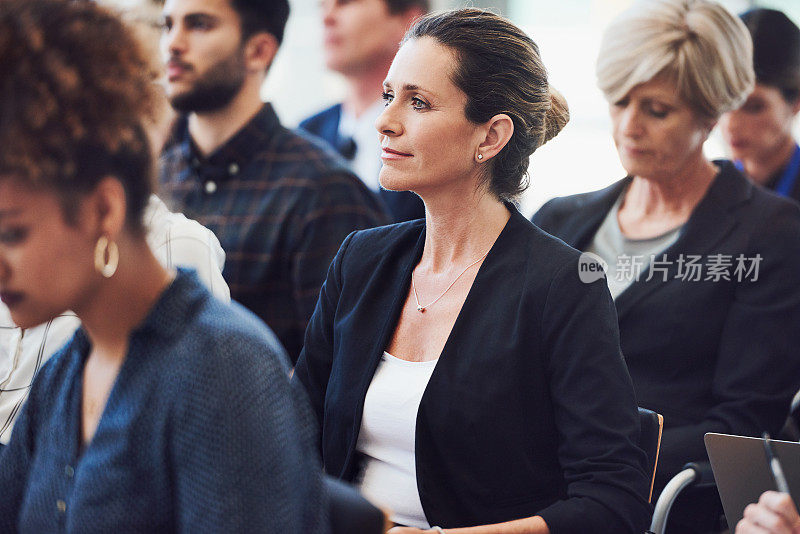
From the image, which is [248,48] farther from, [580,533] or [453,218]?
[580,533]

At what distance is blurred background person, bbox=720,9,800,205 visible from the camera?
249 cm

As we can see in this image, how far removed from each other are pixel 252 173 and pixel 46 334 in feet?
3.59

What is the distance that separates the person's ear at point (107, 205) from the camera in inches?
35.3

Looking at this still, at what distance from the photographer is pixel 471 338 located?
1521 millimetres

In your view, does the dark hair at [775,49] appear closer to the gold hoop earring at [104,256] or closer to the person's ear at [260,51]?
the person's ear at [260,51]

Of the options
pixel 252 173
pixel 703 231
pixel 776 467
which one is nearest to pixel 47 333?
pixel 252 173

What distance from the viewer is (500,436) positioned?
147 centimetres

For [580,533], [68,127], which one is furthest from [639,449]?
[68,127]

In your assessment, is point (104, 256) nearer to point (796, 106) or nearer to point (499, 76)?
point (499, 76)

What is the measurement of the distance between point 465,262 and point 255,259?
3.12 ft

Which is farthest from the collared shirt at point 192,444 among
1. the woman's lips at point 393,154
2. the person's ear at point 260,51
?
the person's ear at point 260,51

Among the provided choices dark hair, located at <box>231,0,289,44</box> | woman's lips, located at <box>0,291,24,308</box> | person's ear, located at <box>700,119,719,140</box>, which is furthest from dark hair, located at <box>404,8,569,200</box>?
dark hair, located at <box>231,0,289,44</box>

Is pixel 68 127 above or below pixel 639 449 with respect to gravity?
above

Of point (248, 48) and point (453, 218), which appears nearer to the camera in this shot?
point (453, 218)
